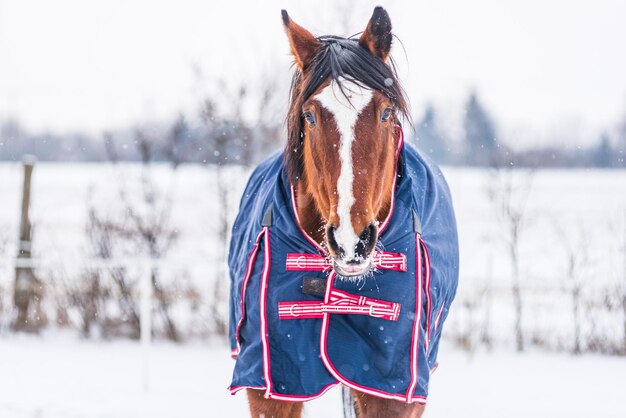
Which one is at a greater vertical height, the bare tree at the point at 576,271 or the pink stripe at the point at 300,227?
the pink stripe at the point at 300,227

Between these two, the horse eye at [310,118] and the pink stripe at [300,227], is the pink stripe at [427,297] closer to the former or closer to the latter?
the pink stripe at [300,227]

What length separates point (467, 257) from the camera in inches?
351

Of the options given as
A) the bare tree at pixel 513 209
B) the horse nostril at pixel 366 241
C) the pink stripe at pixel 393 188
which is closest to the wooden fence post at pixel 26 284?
the bare tree at pixel 513 209

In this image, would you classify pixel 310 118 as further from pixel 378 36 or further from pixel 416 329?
pixel 416 329

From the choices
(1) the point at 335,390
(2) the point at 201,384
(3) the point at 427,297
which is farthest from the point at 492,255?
(3) the point at 427,297

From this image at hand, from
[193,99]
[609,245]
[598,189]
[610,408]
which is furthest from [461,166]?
[598,189]

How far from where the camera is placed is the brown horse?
2.08 meters

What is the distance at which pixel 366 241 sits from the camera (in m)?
2.05

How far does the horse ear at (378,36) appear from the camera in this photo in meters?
2.40

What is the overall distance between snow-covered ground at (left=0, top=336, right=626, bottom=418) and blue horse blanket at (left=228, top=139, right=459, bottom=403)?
7.75 ft

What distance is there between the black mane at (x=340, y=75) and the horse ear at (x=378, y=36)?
0.10 ft

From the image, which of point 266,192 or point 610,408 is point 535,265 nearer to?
point 610,408

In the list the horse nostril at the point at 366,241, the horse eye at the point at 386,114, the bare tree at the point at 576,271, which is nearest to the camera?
the horse nostril at the point at 366,241

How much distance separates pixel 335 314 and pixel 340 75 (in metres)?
0.86
